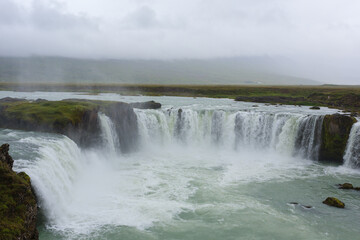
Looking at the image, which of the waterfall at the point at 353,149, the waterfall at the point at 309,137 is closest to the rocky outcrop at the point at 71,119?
the waterfall at the point at 309,137

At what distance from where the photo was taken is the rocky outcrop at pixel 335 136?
2753 centimetres

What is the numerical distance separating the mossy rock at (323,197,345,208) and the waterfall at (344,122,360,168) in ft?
32.7

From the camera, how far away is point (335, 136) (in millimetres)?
27844

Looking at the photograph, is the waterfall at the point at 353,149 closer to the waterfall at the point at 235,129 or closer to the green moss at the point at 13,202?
the waterfall at the point at 235,129

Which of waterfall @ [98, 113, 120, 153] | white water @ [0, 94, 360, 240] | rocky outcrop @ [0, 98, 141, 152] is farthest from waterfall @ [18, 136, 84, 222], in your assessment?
waterfall @ [98, 113, 120, 153]

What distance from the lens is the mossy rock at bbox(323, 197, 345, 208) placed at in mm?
17714

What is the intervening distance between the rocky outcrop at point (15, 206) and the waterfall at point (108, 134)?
14404 mm

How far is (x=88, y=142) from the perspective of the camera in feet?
85.3

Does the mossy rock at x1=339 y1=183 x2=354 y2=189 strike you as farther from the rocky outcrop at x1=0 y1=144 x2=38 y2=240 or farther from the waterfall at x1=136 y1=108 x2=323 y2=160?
the rocky outcrop at x1=0 y1=144 x2=38 y2=240

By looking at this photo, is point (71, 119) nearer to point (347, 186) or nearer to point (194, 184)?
point (194, 184)

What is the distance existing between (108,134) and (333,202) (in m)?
18.6

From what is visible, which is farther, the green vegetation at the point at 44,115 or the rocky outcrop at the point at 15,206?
the green vegetation at the point at 44,115

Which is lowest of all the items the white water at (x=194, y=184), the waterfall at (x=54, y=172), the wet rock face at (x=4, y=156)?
the white water at (x=194, y=184)

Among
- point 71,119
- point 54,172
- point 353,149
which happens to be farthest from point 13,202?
point 353,149
